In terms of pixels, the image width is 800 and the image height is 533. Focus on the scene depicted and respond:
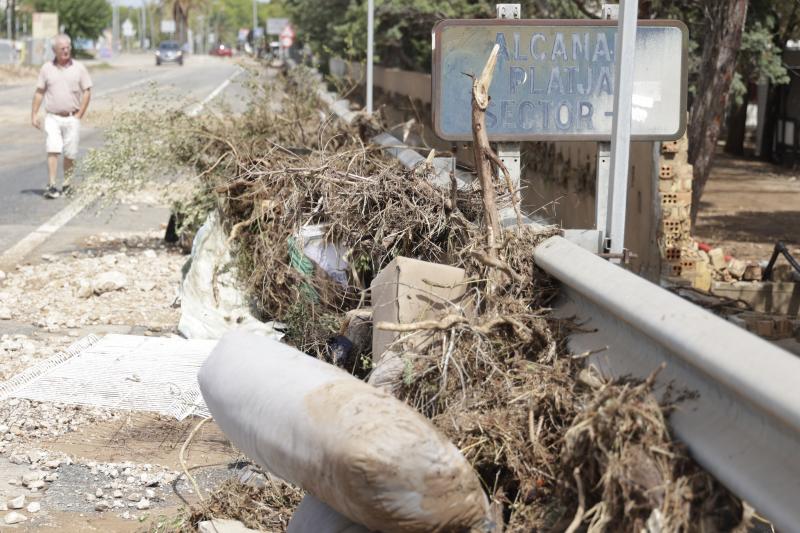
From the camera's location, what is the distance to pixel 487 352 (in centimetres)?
403

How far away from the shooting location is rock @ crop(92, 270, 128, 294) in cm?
832

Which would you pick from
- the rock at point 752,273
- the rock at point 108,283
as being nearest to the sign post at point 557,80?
the rock at point 108,283

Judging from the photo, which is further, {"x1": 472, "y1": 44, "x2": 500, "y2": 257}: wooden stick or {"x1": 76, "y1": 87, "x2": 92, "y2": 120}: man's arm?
{"x1": 76, "y1": 87, "x2": 92, "y2": 120}: man's arm

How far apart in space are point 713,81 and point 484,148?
734cm

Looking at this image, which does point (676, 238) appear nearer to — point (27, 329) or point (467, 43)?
point (467, 43)

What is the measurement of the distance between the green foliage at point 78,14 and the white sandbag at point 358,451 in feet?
292

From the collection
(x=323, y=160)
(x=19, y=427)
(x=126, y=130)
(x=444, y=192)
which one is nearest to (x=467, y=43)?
(x=444, y=192)

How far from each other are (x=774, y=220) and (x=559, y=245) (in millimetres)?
11173

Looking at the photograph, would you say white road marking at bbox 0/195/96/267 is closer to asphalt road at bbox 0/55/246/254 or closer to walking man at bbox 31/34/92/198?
asphalt road at bbox 0/55/246/254

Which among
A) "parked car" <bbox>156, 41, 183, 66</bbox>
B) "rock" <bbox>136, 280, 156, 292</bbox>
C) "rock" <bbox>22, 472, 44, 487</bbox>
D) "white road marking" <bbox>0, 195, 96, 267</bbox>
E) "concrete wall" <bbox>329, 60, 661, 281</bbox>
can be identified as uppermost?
"concrete wall" <bbox>329, 60, 661, 281</bbox>

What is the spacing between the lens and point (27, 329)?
24.3 feet

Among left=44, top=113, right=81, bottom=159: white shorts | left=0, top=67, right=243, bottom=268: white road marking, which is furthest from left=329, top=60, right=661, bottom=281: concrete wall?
left=44, top=113, right=81, bottom=159: white shorts

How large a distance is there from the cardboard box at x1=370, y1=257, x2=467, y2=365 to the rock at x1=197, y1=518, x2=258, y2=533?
87cm

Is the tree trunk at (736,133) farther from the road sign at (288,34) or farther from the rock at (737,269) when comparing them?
the road sign at (288,34)
